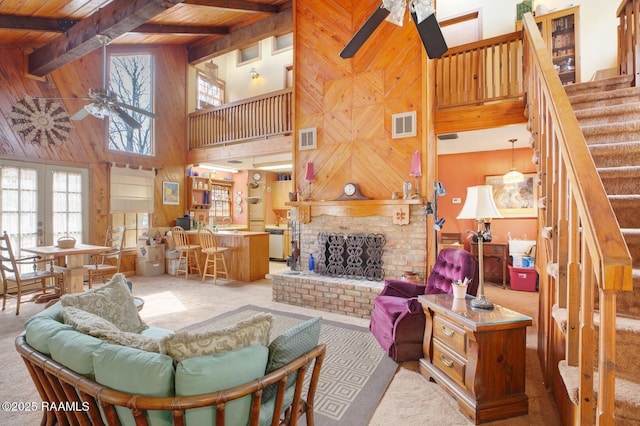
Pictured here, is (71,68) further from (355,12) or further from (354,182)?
(354,182)

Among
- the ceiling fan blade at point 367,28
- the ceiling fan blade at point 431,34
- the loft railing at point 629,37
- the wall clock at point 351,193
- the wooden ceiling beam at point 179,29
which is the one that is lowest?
the wall clock at point 351,193

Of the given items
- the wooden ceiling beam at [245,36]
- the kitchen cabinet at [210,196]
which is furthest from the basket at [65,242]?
the wooden ceiling beam at [245,36]

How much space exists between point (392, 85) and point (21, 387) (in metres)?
5.03

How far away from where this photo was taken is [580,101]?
310 centimetres

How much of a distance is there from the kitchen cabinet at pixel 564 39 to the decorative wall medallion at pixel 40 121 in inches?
322

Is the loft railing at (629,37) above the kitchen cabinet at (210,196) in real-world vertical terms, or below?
above

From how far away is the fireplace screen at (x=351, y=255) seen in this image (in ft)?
14.2

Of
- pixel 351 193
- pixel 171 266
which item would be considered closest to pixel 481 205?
pixel 351 193

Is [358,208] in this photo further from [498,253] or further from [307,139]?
[498,253]

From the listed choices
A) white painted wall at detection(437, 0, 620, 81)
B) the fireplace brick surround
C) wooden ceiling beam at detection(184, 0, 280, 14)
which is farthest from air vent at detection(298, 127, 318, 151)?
white painted wall at detection(437, 0, 620, 81)

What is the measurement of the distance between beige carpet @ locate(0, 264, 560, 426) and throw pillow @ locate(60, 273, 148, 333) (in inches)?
29.6

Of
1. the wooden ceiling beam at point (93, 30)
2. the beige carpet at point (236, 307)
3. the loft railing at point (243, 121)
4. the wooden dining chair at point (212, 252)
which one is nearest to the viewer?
the beige carpet at point (236, 307)

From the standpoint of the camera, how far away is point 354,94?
15.4 ft

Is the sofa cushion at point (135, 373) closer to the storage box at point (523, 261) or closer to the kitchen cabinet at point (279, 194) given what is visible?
the storage box at point (523, 261)
